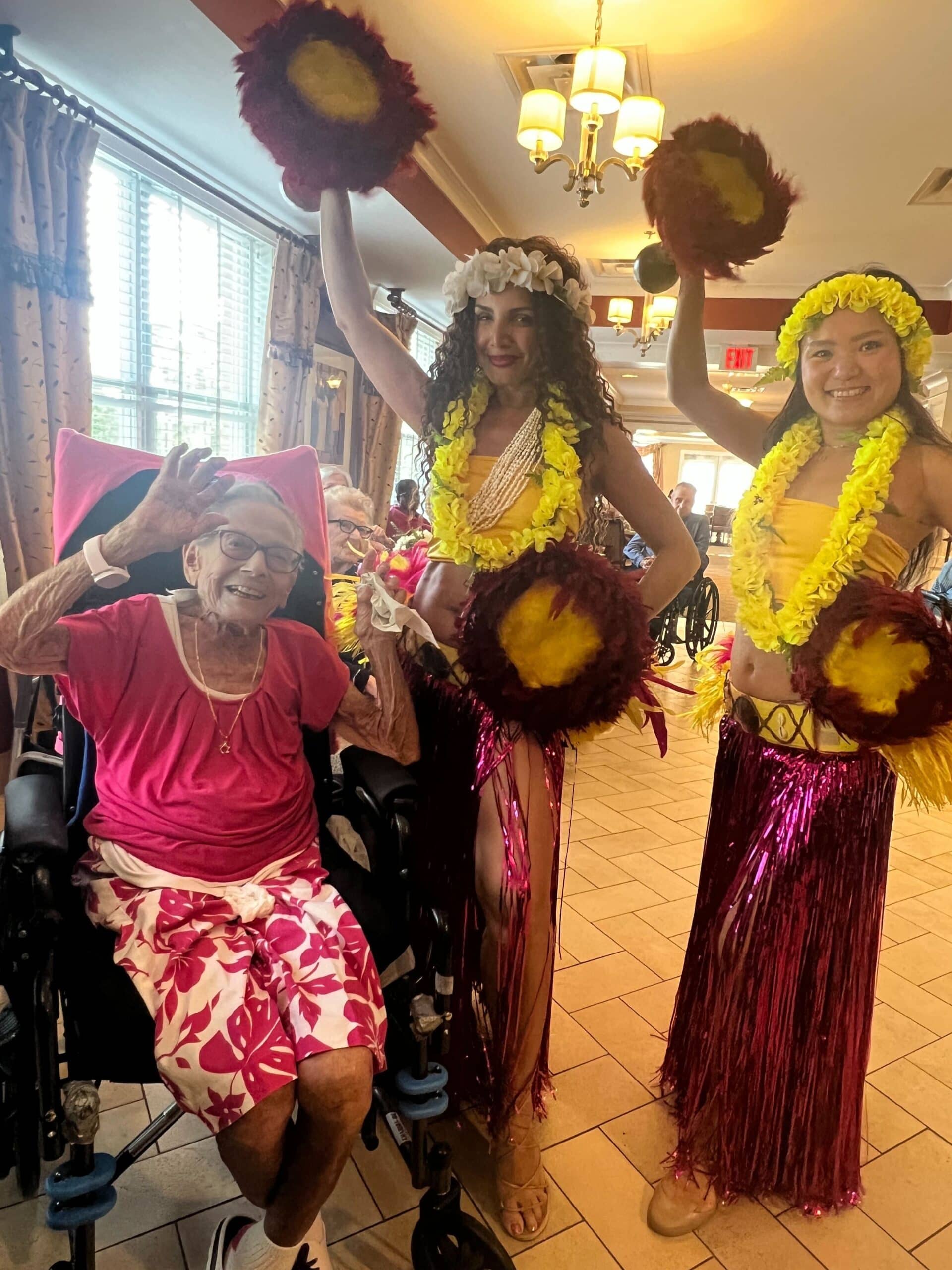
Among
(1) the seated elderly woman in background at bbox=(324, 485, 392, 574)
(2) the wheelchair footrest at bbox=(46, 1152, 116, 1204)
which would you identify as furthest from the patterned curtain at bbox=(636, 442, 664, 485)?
(2) the wheelchair footrest at bbox=(46, 1152, 116, 1204)

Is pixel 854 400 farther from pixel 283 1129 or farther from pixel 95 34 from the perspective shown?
pixel 95 34

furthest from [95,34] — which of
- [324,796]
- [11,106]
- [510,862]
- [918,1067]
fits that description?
[918,1067]

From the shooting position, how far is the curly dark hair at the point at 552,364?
4.71 ft

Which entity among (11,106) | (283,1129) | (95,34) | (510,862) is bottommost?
(283,1129)

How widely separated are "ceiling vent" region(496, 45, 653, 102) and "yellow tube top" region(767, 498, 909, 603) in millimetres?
2917

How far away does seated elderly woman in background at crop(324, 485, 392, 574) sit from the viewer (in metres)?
2.50

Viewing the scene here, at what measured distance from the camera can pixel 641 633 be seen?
1349 mm

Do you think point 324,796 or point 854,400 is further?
point 324,796

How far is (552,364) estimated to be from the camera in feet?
4.86

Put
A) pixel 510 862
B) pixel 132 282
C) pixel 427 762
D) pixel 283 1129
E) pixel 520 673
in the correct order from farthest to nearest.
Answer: pixel 132 282 → pixel 427 762 → pixel 510 862 → pixel 520 673 → pixel 283 1129

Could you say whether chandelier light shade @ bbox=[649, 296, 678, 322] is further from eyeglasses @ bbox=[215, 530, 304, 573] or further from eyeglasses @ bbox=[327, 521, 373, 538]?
eyeglasses @ bbox=[215, 530, 304, 573]

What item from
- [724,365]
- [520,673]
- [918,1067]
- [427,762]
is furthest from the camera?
[724,365]

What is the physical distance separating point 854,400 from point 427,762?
103cm

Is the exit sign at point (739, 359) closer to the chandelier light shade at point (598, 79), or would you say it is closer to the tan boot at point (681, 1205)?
the chandelier light shade at point (598, 79)
